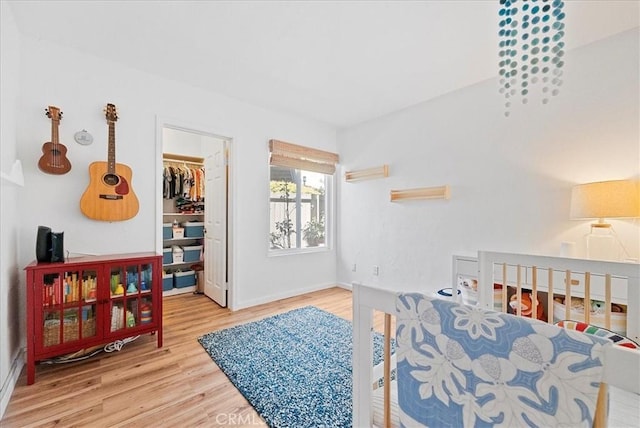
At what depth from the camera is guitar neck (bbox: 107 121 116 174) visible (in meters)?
2.28

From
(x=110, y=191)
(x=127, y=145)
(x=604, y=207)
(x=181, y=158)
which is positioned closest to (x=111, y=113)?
(x=127, y=145)

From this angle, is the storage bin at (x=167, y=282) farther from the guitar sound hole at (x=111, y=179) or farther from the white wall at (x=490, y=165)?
the white wall at (x=490, y=165)

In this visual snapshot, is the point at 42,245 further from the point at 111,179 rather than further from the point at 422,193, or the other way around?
the point at 422,193

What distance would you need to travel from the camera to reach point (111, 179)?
2297mm

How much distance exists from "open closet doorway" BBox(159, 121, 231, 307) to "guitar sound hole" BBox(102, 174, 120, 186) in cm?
111

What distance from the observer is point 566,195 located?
2.21 metres

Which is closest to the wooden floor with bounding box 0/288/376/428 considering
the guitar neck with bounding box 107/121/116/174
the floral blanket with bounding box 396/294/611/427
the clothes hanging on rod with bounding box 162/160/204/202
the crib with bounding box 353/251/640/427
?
the crib with bounding box 353/251/640/427

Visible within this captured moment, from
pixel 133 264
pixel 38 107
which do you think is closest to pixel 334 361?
pixel 133 264

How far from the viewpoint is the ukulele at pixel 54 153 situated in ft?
6.73

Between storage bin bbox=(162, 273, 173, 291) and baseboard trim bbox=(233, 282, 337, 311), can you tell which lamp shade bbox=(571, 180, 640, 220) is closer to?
baseboard trim bbox=(233, 282, 337, 311)

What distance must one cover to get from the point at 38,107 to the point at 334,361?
2911mm

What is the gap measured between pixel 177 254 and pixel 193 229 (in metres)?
0.40

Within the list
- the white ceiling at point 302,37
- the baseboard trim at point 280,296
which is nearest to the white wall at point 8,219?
the white ceiling at point 302,37

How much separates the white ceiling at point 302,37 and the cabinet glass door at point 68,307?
5.70 feet
